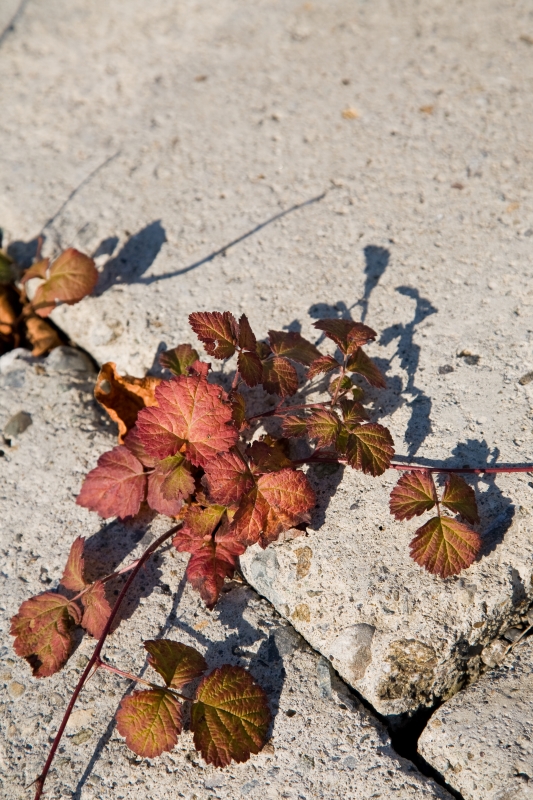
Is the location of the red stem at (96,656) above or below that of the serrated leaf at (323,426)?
below

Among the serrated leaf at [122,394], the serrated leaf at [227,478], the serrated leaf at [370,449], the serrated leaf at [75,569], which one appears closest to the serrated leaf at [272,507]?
the serrated leaf at [227,478]

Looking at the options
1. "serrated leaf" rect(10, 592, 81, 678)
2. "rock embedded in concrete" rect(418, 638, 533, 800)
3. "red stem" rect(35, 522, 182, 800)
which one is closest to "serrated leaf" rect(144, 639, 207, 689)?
"red stem" rect(35, 522, 182, 800)

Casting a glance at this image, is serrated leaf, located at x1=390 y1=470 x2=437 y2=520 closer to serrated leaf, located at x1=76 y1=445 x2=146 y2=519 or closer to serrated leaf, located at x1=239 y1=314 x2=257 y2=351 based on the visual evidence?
serrated leaf, located at x1=239 y1=314 x2=257 y2=351

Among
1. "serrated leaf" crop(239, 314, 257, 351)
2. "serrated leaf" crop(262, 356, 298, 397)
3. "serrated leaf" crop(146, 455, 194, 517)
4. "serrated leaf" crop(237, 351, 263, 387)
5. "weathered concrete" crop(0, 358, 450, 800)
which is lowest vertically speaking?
"weathered concrete" crop(0, 358, 450, 800)

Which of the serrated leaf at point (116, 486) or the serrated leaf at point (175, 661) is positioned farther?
the serrated leaf at point (116, 486)

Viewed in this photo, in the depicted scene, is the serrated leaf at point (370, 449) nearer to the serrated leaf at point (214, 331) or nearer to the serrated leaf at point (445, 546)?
the serrated leaf at point (445, 546)

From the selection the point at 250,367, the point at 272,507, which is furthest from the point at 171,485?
the point at 250,367
